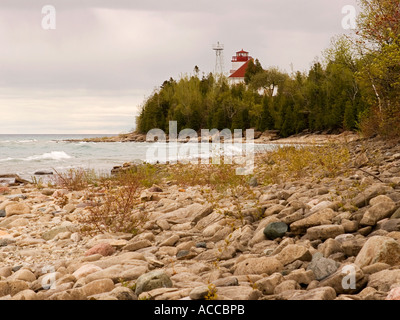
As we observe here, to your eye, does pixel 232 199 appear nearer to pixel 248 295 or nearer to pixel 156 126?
pixel 248 295

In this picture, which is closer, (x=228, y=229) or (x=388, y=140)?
(x=228, y=229)

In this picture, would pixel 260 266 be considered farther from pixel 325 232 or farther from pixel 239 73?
pixel 239 73

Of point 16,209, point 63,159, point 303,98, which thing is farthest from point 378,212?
point 303,98

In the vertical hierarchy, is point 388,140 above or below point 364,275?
above

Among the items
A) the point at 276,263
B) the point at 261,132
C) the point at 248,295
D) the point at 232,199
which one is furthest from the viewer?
the point at 261,132

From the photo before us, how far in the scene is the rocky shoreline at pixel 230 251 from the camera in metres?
3.50

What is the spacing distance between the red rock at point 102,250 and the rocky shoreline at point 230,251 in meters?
0.01

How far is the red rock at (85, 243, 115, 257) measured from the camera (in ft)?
17.3

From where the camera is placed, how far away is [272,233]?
494cm

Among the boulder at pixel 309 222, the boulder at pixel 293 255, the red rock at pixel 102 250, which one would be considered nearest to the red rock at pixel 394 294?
the boulder at pixel 293 255

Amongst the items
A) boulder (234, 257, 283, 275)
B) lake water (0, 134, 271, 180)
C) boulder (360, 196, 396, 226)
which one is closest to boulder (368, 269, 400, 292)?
boulder (234, 257, 283, 275)

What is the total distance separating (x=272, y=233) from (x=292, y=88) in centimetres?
4655

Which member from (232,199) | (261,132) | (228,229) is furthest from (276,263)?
(261,132)

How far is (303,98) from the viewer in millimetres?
46969
